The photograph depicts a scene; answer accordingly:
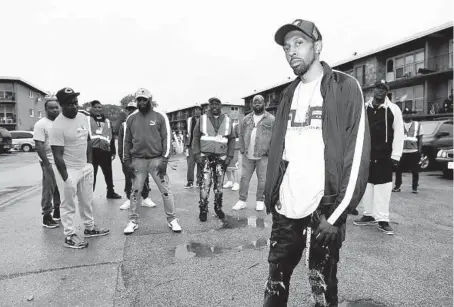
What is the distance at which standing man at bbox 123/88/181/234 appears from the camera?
16.0 feet

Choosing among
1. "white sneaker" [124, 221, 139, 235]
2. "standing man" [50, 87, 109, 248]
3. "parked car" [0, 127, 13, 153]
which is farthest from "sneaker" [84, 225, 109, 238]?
"parked car" [0, 127, 13, 153]

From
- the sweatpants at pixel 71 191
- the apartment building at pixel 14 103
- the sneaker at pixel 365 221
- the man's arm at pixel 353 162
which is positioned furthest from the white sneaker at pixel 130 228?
the apartment building at pixel 14 103

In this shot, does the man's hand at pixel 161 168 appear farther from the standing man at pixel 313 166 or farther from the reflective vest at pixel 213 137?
the standing man at pixel 313 166

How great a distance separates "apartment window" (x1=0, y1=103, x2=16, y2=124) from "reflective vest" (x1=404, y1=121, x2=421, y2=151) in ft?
176

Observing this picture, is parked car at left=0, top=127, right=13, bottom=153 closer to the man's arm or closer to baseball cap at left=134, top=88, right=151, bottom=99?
baseball cap at left=134, top=88, right=151, bottom=99

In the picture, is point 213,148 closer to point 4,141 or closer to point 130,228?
point 130,228

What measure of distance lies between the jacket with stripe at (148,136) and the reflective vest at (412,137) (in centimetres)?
604

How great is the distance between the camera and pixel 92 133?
7.05 metres

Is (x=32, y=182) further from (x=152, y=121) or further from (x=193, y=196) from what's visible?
(x=152, y=121)

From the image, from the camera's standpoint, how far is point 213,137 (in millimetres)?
5629

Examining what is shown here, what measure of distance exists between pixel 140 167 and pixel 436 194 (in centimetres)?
717

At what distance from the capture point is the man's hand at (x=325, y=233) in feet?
6.21

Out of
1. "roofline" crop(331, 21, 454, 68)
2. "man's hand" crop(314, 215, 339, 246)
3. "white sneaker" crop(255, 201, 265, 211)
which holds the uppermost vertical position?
"roofline" crop(331, 21, 454, 68)

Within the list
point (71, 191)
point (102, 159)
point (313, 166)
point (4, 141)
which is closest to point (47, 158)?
point (71, 191)
